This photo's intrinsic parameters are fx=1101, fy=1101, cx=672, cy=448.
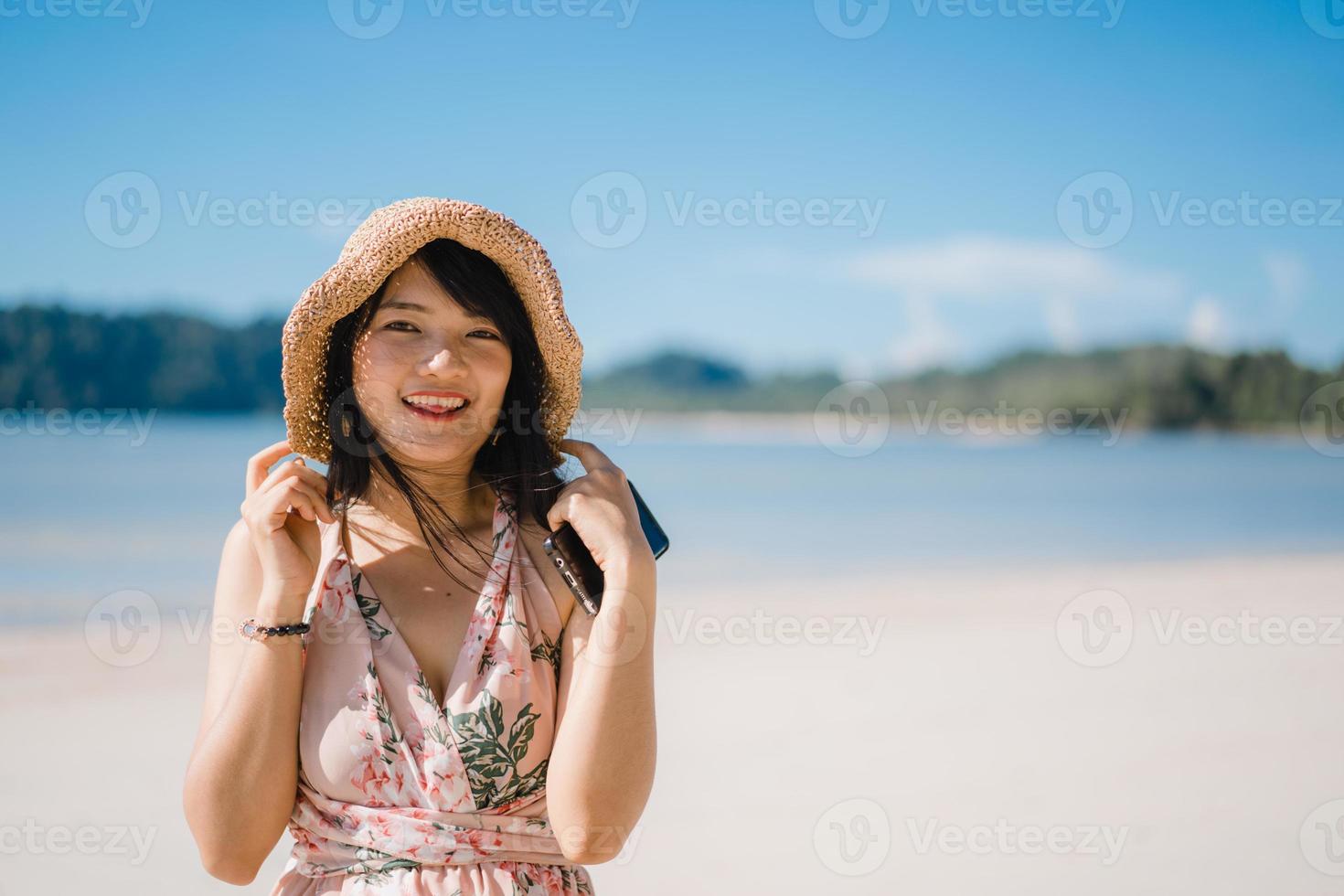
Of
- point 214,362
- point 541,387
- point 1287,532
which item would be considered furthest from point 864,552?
point 214,362

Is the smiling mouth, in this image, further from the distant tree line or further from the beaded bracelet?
the distant tree line

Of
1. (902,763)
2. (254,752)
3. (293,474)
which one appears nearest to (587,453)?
(293,474)

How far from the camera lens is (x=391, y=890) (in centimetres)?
191

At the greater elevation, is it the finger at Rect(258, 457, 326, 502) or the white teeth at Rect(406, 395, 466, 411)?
the white teeth at Rect(406, 395, 466, 411)

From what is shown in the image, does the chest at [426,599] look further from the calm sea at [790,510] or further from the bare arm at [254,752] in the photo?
the calm sea at [790,510]

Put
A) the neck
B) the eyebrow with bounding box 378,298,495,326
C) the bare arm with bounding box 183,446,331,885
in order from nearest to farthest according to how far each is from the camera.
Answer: the bare arm with bounding box 183,446,331,885, the eyebrow with bounding box 378,298,495,326, the neck

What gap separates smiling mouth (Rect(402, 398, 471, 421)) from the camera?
2.09m

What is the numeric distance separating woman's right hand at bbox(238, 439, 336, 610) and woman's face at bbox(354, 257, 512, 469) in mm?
196

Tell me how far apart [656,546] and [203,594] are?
32.0 feet

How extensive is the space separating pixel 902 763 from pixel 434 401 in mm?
4750

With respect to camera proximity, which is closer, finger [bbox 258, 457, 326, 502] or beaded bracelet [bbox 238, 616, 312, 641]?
beaded bracelet [bbox 238, 616, 312, 641]

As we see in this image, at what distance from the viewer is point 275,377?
128 feet

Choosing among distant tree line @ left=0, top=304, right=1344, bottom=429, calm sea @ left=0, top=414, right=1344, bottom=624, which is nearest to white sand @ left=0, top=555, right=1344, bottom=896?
calm sea @ left=0, top=414, right=1344, bottom=624

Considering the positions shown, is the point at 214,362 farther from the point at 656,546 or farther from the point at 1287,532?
the point at 656,546
